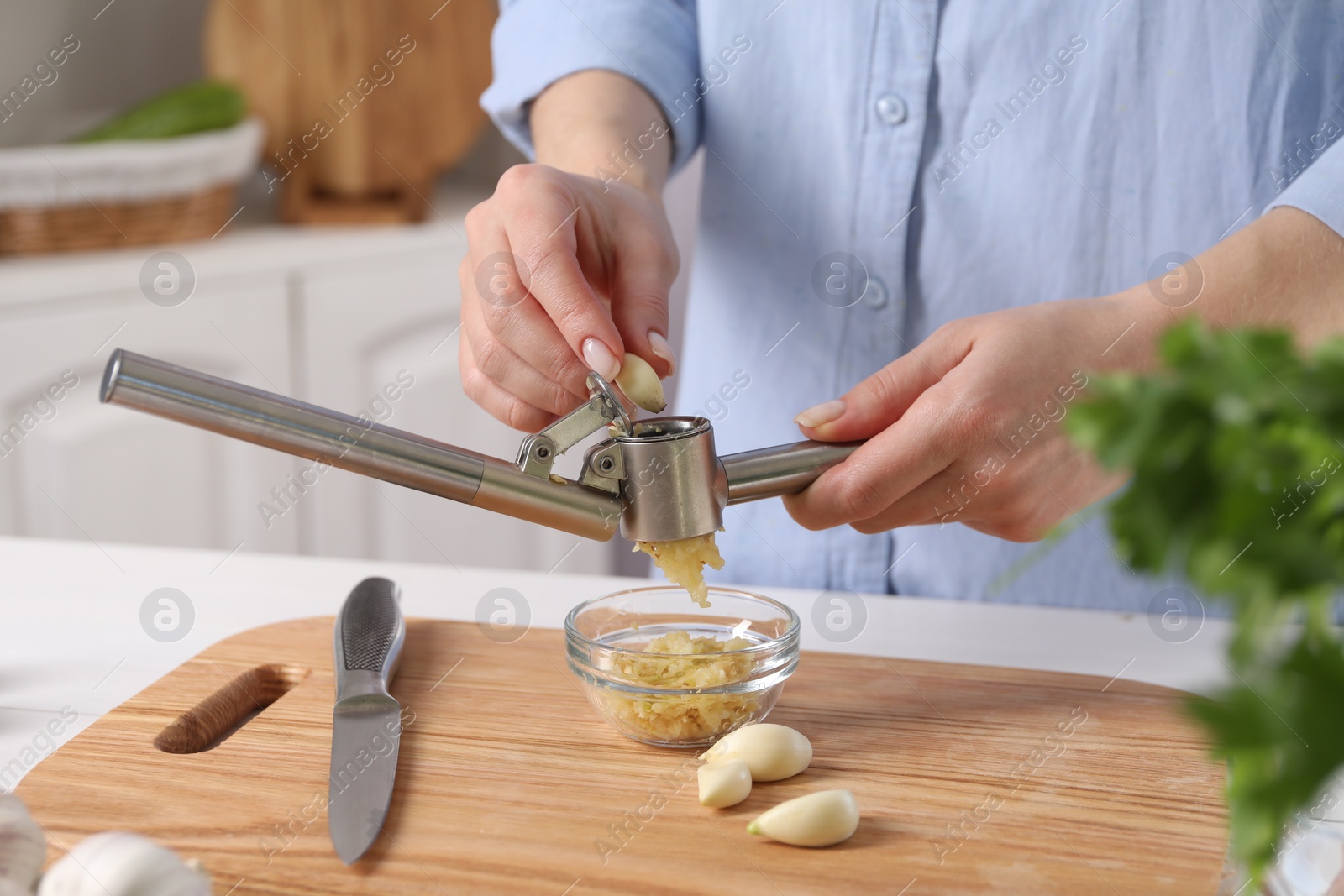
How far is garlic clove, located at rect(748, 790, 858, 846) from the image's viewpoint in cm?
77

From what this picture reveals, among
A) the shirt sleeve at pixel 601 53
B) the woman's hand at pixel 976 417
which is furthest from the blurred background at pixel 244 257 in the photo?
the woman's hand at pixel 976 417

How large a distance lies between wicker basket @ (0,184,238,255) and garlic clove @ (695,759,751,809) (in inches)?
71.1

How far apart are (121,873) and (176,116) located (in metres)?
1.88

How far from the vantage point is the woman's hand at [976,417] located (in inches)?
36.8

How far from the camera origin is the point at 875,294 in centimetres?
129

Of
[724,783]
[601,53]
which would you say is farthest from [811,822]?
[601,53]

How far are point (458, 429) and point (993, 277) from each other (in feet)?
5.18

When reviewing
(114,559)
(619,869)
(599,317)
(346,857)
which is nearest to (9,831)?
(346,857)

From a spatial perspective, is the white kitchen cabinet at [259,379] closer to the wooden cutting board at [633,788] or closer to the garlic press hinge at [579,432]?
the wooden cutting board at [633,788]

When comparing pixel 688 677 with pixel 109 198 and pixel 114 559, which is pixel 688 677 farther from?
pixel 109 198

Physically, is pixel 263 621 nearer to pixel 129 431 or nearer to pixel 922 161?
pixel 922 161

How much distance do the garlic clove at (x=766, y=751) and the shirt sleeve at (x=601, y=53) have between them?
74 centimetres

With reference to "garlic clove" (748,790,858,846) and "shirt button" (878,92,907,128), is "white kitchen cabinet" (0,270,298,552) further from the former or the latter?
"garlic clove" (748,790,858,846)

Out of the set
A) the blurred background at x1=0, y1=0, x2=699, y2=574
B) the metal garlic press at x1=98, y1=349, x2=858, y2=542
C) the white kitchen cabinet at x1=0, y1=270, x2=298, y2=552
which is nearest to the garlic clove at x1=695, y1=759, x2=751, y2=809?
the metal garlic press at x1=98, y1=349, x2=858, y2=542
